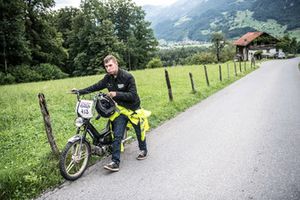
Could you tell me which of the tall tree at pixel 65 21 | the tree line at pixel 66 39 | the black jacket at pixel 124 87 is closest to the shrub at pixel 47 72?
A: the tree line at pixel 66 39

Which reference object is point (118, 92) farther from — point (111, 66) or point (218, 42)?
point (218, 42)

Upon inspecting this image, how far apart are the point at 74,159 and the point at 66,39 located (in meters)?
57.2

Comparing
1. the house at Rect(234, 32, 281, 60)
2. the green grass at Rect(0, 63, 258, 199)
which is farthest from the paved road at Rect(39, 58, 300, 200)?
the house at Rect(234, 32, 281, 60)

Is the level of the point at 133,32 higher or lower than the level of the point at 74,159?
higher

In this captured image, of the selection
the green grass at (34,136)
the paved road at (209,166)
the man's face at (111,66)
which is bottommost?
the paved road at (209,166)

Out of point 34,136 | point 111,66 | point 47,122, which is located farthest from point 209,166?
point 34,136

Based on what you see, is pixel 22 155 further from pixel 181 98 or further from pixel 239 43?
pixel 239 43

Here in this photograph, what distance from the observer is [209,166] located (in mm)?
5164

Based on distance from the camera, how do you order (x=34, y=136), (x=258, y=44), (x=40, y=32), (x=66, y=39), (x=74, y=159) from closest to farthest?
1. (x=74, y=159)
2. (x=34, y=136)
3. (x=40, y=32)
4. (x=66, y=39)
5. (x=258, y=44)

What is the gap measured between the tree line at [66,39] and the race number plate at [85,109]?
97.6ft

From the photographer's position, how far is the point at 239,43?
8725cm

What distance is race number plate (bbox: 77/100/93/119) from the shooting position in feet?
16.7

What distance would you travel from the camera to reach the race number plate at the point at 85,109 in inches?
200

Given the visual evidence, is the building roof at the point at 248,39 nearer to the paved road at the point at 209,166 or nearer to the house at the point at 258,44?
the house at the point at 258,44
